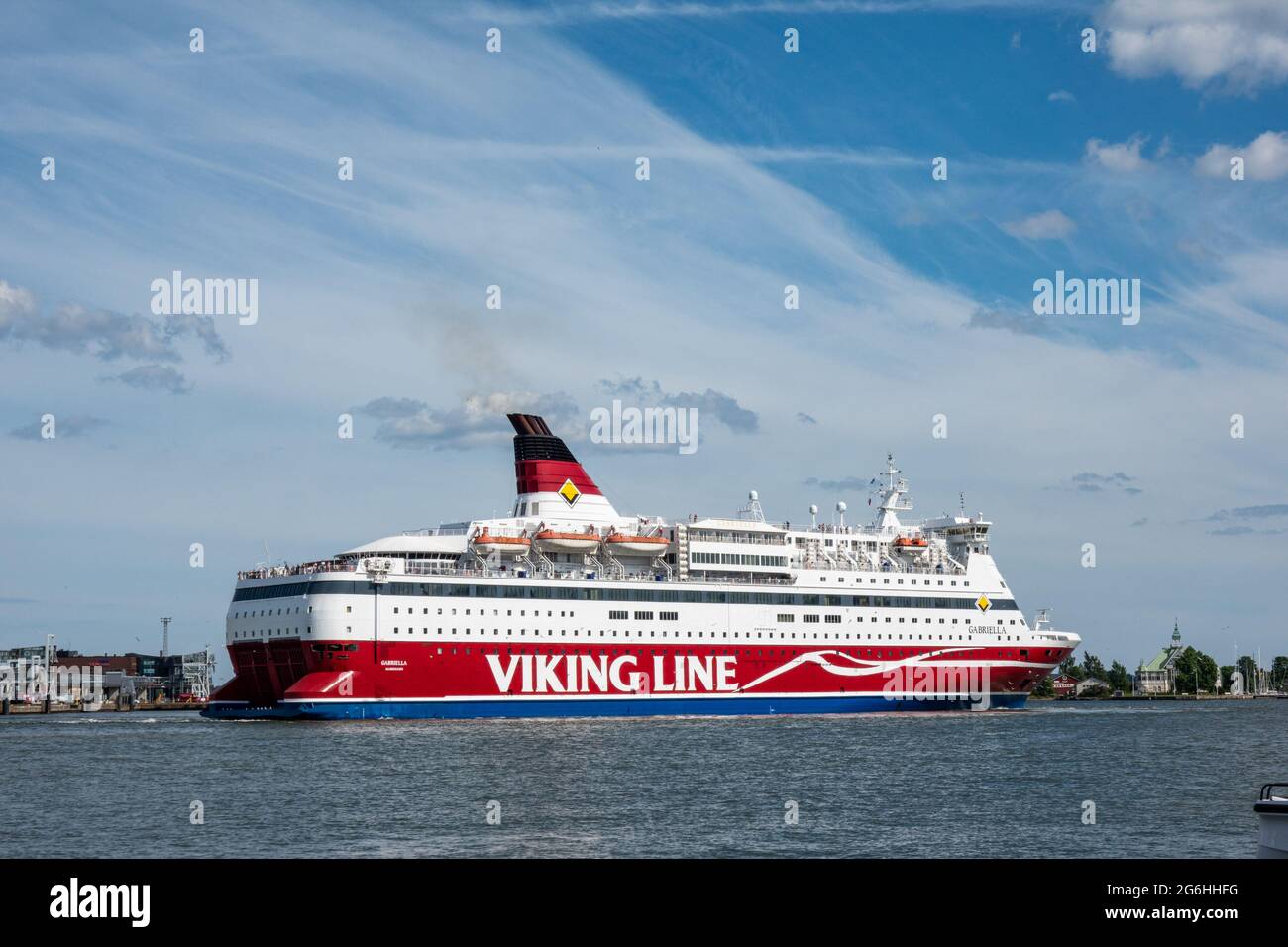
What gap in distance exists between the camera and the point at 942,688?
74.1 meters

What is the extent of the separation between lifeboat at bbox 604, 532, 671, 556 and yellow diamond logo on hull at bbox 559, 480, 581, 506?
2576 mm

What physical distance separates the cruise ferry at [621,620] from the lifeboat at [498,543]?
10cm

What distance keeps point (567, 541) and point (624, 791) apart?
106 feet

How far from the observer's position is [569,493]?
6881 cm

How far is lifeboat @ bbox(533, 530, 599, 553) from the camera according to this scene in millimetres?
66000

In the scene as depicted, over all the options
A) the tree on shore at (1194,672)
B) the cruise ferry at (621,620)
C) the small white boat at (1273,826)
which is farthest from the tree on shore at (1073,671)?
the small white boat at (1273,826)

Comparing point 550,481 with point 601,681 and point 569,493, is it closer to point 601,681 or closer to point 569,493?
point 569,493

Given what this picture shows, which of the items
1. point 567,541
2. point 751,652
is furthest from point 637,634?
point 751,652

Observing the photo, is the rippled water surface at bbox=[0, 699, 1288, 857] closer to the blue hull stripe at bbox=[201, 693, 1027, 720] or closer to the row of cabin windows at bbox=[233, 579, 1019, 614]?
the blue hull stripe at bbox=[201, 693, 1027, 720]

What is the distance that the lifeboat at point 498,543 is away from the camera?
64.5 meters

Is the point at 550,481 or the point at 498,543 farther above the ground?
the point at 550,481

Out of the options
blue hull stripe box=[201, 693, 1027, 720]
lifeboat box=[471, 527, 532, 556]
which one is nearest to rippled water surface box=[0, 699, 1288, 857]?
blue hull stripe box=[201, 693, 1027, 720]
